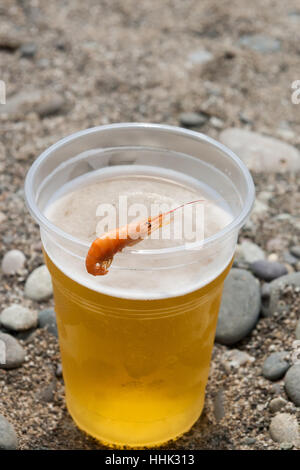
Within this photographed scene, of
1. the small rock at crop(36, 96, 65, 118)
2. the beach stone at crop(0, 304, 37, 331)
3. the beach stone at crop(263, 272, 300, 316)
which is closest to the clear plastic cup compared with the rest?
the beach stone at crop(0, 304, 37, 331)

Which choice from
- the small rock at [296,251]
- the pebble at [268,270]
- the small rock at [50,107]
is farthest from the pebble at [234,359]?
the small rock at [50,107]

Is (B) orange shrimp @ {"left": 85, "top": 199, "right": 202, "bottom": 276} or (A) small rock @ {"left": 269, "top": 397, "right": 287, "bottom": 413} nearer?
(B) orange shrimp @ {"left": 85, "top": 199, "right": 202, "bottom": 276}

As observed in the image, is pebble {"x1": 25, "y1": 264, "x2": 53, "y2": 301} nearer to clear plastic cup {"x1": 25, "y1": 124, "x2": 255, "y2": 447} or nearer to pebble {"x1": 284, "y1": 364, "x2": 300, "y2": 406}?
clear plastic cup {"x1": 25, "y1": 124, "x2": 255, "y2": 447}

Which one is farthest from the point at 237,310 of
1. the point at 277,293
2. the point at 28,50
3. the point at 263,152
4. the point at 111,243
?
the point at 28,50

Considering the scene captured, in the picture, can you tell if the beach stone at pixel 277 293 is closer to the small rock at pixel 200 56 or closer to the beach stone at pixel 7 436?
the beach stone at pixel 7 436

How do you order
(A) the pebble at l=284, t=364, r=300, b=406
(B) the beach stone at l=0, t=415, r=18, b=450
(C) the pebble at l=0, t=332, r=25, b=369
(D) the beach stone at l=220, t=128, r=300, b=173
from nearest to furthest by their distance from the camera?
(B) the beach stone at l=0, t=415, r=18, b=450 → (A) the pebble at l=284, t=364, r=300, b=406 → (C) the pebble at l=0, t=332, r=25, b=369 → (D) the beach stone at l=220, t=128, r=300, b=173

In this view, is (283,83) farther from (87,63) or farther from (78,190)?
(78,190)
